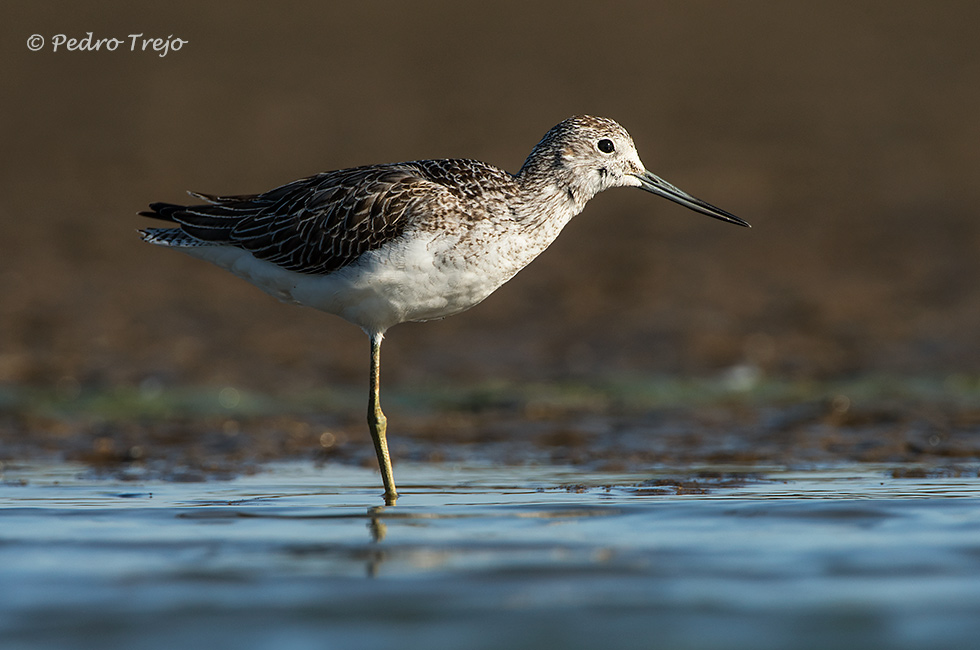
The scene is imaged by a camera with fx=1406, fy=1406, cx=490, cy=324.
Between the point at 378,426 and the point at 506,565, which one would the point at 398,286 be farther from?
the point at 506,565

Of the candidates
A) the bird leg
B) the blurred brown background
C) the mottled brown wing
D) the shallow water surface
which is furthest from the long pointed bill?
the blurred brown background

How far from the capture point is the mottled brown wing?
8734 mm

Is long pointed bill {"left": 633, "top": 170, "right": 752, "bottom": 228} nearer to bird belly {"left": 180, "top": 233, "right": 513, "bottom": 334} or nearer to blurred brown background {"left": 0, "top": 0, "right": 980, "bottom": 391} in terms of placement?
bird belly {"left": 180, "top": 233, "right": 513, "bottom": 334}

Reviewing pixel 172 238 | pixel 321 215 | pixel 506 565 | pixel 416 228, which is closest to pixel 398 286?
pixel 416 228

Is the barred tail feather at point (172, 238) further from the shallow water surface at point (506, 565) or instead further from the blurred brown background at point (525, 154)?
the blurred brown background at point (525, 154)

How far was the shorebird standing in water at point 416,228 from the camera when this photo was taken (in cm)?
857

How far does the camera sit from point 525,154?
20219mm

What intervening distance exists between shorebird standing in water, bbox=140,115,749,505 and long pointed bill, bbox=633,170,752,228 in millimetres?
13

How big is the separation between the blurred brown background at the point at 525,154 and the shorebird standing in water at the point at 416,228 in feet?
12.8

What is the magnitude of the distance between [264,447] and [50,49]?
15013 millimetres

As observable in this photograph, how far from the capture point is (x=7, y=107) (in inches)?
843

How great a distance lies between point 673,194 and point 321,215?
2348 mm

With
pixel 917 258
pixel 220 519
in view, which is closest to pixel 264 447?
pixel 220 519

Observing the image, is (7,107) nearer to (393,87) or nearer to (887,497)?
(393,87)
